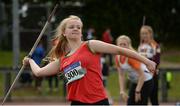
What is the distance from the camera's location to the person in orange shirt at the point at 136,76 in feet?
33.2

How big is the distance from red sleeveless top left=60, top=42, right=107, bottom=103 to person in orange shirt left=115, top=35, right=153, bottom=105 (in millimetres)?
3512

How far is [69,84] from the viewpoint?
21.9 feet

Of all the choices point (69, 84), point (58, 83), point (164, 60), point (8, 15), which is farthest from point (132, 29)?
point (69, 84)

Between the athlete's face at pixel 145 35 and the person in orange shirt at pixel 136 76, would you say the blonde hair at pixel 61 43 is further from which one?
the athlete's face at pixel 145 35

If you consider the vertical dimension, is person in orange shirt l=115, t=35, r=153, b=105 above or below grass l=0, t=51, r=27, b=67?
above

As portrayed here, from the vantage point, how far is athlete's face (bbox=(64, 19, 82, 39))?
6.66m

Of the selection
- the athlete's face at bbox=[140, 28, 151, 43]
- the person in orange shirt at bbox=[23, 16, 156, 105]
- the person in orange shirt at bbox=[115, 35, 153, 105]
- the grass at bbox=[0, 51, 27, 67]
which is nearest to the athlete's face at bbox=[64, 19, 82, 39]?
the person in orange shirt at bbox=[23, 16, 156, 105]

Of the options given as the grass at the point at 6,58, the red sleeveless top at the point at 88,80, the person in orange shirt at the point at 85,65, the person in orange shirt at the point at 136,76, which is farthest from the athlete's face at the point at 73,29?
the grass at the point at 6,58

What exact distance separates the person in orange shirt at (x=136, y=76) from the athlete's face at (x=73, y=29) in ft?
11.3

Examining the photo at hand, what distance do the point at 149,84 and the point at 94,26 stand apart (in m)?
25.9

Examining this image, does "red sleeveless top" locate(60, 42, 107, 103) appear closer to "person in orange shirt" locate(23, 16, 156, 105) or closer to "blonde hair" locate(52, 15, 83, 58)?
"person in orange shirt" locate(23, 16, 156, 105)

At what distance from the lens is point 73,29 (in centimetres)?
668

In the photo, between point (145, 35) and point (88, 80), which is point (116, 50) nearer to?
point (88, 80)

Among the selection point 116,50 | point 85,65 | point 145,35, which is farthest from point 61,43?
point 145,35
